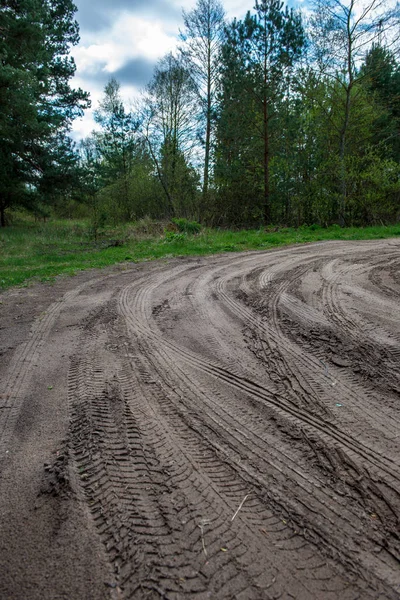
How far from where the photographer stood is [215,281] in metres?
6.74

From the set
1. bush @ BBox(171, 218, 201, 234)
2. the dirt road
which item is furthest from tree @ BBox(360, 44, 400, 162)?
the dirt road

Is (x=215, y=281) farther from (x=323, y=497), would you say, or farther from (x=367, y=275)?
(x=323, y=497)

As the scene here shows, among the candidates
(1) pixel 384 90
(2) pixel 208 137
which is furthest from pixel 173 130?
(1) pixel 384 90

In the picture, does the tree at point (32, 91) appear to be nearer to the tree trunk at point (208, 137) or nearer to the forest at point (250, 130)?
the forest at point (250, 130)

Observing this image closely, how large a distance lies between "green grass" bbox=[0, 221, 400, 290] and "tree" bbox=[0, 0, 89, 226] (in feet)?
12.4

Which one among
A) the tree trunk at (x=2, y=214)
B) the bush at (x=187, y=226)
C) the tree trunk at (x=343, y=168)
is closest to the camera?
the tree trunk at (x=343, y=168)

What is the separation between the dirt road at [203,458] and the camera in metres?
1.44

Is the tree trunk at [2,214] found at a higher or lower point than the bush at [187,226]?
higher

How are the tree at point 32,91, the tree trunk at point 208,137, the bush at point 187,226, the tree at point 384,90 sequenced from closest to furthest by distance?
the tree at point 32,91
the tree at point 384,90
the bush at point 187,226
the tree trunk at point 208,137

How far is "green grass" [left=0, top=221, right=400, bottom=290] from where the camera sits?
9.04 metres

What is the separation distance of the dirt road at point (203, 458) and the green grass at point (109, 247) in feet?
16.0

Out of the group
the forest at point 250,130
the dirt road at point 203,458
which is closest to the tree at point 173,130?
the forest at point 250,130

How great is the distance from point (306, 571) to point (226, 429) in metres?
0.97

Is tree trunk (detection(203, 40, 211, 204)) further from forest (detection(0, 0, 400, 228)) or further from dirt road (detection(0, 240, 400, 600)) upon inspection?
dirt road (detection(0, 240, 400, 600))
